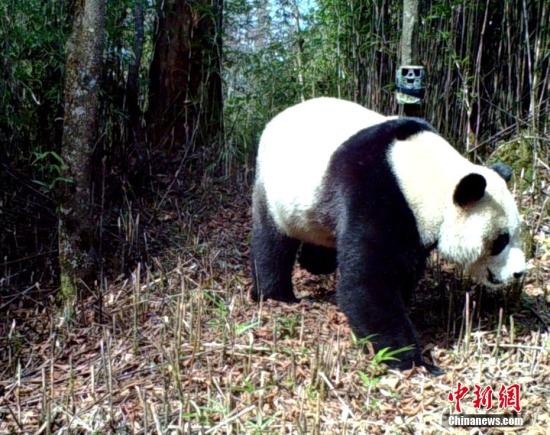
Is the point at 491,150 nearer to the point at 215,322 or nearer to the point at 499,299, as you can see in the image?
the point at 499,299

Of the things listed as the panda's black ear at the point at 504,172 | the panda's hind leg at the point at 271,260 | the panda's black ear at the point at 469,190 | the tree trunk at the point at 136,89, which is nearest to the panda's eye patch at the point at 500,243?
the panda's black ear at the point at 469,190

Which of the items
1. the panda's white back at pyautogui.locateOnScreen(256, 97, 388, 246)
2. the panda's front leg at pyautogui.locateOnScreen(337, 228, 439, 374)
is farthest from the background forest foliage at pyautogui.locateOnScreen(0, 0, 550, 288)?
the panda's front leg at pyautogui.locateOnScreen(337, 228, 439, 374)

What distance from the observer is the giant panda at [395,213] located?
3.66 m

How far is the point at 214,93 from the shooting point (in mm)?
6730

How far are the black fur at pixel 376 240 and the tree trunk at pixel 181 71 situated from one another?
2.83 meters

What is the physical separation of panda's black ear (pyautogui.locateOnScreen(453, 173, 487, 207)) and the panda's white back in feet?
2.56

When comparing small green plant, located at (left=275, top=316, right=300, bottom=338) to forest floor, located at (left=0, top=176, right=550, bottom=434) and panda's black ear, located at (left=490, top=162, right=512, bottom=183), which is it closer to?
forest floor, located at (left=0, top=176, right=550, bottom=434)

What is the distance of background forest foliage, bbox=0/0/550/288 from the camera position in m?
5.16

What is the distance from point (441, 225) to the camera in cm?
379

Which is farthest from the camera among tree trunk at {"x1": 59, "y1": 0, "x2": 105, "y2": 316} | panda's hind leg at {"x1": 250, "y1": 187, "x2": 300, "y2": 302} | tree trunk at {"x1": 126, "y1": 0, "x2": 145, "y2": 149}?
tree trunk at {"x1": 126, "y1": 0, "x2": 145, "y2": 149}

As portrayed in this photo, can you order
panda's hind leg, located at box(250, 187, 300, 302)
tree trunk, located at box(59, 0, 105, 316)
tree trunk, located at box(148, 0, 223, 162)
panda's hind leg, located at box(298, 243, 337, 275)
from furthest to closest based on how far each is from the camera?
1. tree trunk, located at box(148, 0, 223, 162)
2. panda's hind leg, located at box(298, 243, 337, 275)
3. panda's hind leg, located at box(250, 187, 300, 302)
4. tree trunk, located at box(59, 0, 105, 316)

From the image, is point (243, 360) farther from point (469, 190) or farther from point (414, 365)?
point (469, 190)

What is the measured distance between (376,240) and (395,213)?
18 centimetres

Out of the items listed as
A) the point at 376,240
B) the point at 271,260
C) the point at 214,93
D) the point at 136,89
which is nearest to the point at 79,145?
the point at 271,260
